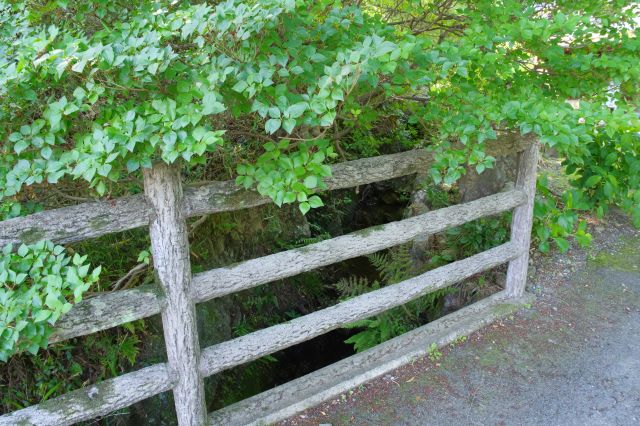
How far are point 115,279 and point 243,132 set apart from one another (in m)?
1.37

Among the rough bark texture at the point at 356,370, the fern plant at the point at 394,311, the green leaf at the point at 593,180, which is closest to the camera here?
the rough bark texture at the point at 356,370

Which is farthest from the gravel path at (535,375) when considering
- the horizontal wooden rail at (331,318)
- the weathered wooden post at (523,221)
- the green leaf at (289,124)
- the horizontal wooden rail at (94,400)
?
the green leaf at (289,124)

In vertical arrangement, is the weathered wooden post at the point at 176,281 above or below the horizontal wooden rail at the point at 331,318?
above

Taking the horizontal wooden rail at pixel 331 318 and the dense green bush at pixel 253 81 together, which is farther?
the horizontal wooden rail at pixel 331 318

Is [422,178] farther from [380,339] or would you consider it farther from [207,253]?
[207,253]

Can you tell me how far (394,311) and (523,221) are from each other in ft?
4.25

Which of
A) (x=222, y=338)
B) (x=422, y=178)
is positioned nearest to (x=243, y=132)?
(x=222, y=338)

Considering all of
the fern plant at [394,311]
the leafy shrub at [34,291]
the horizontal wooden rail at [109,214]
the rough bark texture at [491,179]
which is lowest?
the fern plant at [394,311]

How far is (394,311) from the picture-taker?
15.2 ft

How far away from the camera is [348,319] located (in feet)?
11.1

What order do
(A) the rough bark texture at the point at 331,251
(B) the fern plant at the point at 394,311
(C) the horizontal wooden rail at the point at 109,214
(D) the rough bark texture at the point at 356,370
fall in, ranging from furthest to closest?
(B) the fern plant at the point at 394,311, (D) the rough bark texture at the point at 356,370, (A) the rough bark texture at the point at 331,251, (C) the horizontal wooden rail at the point at 109,214

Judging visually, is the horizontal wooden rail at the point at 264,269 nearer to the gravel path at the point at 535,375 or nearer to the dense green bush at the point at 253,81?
the dense green bush at the point at 253,81

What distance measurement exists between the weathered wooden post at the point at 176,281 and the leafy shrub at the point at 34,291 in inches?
17.9

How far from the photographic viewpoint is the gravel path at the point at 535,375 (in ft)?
10.3
